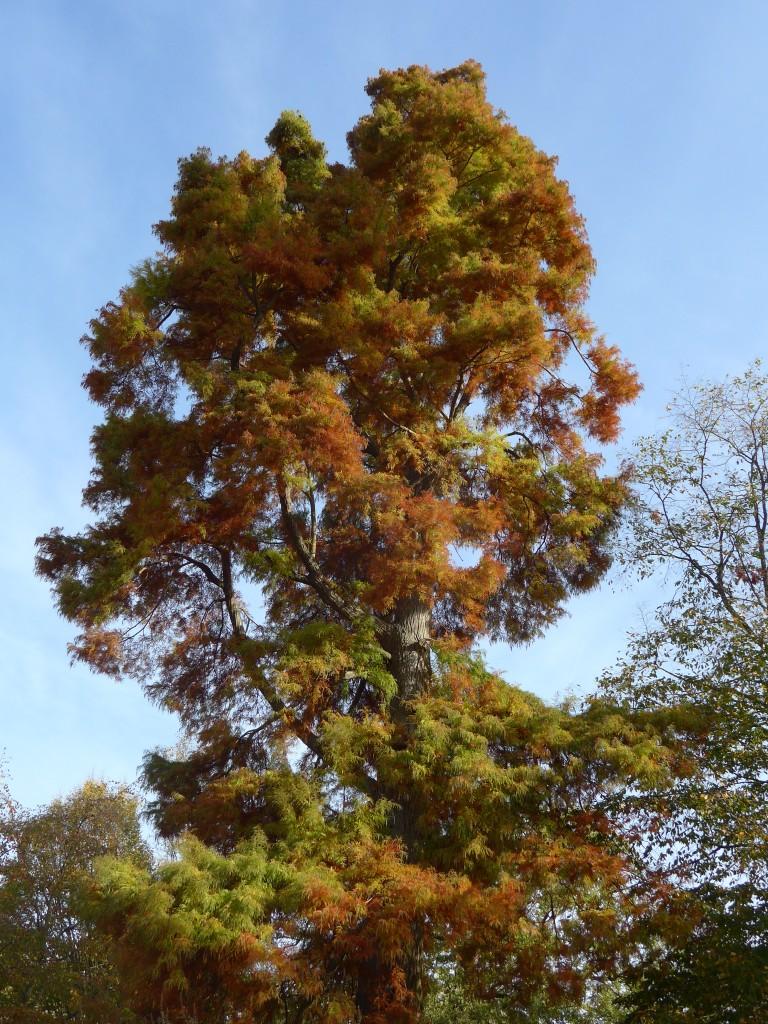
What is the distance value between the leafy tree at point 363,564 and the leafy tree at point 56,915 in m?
5.85

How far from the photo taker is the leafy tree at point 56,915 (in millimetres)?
15398

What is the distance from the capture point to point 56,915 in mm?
16797

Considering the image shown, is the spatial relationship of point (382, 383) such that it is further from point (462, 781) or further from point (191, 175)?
point (462, 781)

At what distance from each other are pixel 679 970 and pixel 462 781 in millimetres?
2356

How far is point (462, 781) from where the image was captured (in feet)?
24.9

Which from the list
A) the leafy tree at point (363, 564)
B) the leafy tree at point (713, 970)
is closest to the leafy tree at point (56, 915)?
the leafy tree at point (363, 564)

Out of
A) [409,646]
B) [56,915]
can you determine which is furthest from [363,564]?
[56,915]

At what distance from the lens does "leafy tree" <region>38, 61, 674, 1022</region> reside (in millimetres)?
6949

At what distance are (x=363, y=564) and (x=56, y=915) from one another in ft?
35.5

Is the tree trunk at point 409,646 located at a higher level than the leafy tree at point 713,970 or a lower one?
higher

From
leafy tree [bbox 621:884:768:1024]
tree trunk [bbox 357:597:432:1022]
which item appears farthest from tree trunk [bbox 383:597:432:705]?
leafy tree [bbox 621:884:768:1024]

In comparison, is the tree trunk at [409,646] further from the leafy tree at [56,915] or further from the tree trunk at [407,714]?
the leafy tree at [56,915]

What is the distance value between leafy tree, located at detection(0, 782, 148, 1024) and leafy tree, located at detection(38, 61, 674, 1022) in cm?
585

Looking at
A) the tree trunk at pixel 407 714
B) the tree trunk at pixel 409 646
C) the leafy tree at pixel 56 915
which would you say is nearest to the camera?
the tree trunk at pixel 407 714
